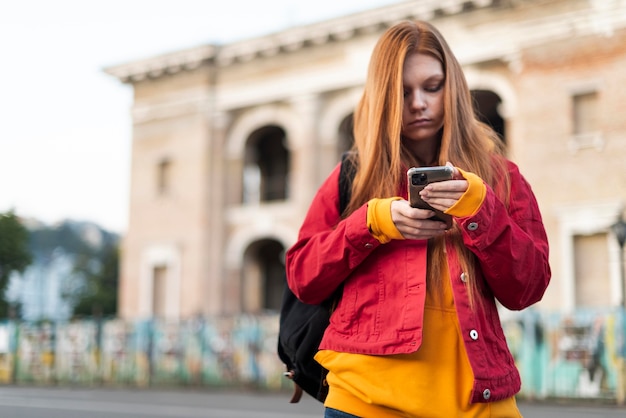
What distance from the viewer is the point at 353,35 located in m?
25.6

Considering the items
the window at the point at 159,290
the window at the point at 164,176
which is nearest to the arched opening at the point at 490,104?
the window at the point at 164,176

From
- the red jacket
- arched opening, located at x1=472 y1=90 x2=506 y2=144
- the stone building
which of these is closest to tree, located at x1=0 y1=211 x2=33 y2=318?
the red jacket

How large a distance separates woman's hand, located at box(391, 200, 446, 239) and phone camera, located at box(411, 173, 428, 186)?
0.08 meters

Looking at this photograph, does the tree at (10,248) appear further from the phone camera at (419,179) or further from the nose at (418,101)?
the phone camera at (419,179)

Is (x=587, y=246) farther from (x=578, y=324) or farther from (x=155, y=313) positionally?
(x=155, y=313)

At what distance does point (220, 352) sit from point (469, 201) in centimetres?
2220

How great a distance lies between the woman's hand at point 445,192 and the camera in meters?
2.03

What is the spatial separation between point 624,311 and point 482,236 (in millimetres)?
16485

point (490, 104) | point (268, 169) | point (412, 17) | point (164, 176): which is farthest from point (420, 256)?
point (268, 169)

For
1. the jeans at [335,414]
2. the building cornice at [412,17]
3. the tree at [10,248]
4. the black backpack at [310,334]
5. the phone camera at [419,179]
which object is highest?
the building cornice at [412,17]

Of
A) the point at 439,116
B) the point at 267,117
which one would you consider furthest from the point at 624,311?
the point at 439,116

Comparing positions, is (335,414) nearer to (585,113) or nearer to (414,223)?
(414,223)

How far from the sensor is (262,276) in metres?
30.6

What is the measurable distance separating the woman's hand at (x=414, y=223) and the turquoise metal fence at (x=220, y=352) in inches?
640
